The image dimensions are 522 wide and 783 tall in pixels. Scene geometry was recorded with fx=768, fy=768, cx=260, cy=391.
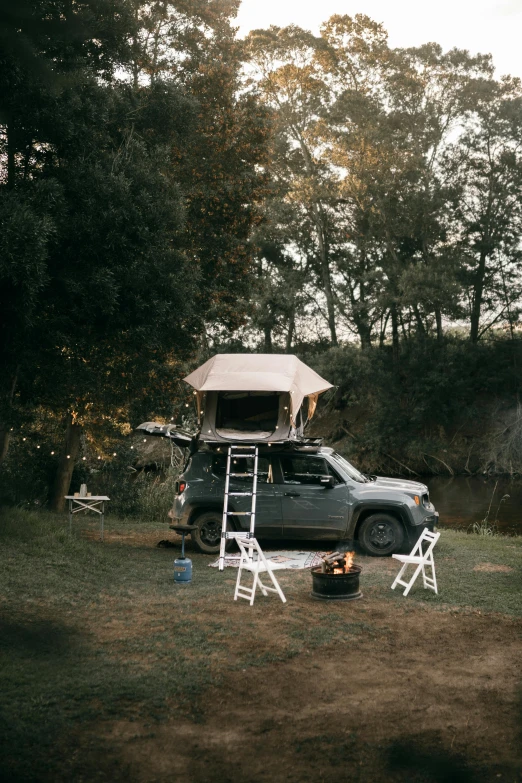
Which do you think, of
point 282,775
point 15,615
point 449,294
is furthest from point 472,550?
point 449,294

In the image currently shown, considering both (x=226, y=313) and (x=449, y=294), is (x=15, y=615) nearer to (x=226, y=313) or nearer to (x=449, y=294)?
(x=226, y=313)

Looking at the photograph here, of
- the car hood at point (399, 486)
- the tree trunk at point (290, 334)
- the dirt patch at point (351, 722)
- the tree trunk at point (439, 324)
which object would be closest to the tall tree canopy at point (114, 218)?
the car hood at point (399, 486)

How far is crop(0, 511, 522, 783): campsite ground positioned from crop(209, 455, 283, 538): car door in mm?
1654

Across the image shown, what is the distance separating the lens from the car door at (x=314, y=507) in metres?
12.3

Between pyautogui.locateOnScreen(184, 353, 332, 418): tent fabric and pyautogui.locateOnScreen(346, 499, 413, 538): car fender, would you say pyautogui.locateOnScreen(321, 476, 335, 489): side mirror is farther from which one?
pyautogui.locateOnScreen(184, 353, 332, 418): tent fabric

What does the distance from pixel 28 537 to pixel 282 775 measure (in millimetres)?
8210

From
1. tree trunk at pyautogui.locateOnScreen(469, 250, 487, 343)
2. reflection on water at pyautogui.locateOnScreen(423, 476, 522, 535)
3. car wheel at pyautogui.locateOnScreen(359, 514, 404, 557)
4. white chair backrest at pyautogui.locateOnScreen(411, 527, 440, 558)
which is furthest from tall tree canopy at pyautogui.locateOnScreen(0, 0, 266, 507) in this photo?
tree trunk at pyautogui.locateOnScreen(469, 250, 487, 343)

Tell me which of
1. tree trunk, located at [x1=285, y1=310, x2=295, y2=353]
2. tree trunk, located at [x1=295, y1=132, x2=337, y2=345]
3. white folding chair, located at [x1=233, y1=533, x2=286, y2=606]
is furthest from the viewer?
tree trunk, located at [x1=285, y1=310, x2=295, y2=353]

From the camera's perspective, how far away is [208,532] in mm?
12727

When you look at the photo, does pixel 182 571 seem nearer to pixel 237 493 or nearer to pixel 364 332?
pixel 237 493

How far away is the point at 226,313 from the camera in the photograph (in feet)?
62.3

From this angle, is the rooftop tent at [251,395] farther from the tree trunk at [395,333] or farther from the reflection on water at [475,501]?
the tree trunk at [395,333]

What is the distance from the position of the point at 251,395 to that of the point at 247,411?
29 cm

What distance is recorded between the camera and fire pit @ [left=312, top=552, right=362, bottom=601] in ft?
30.1
